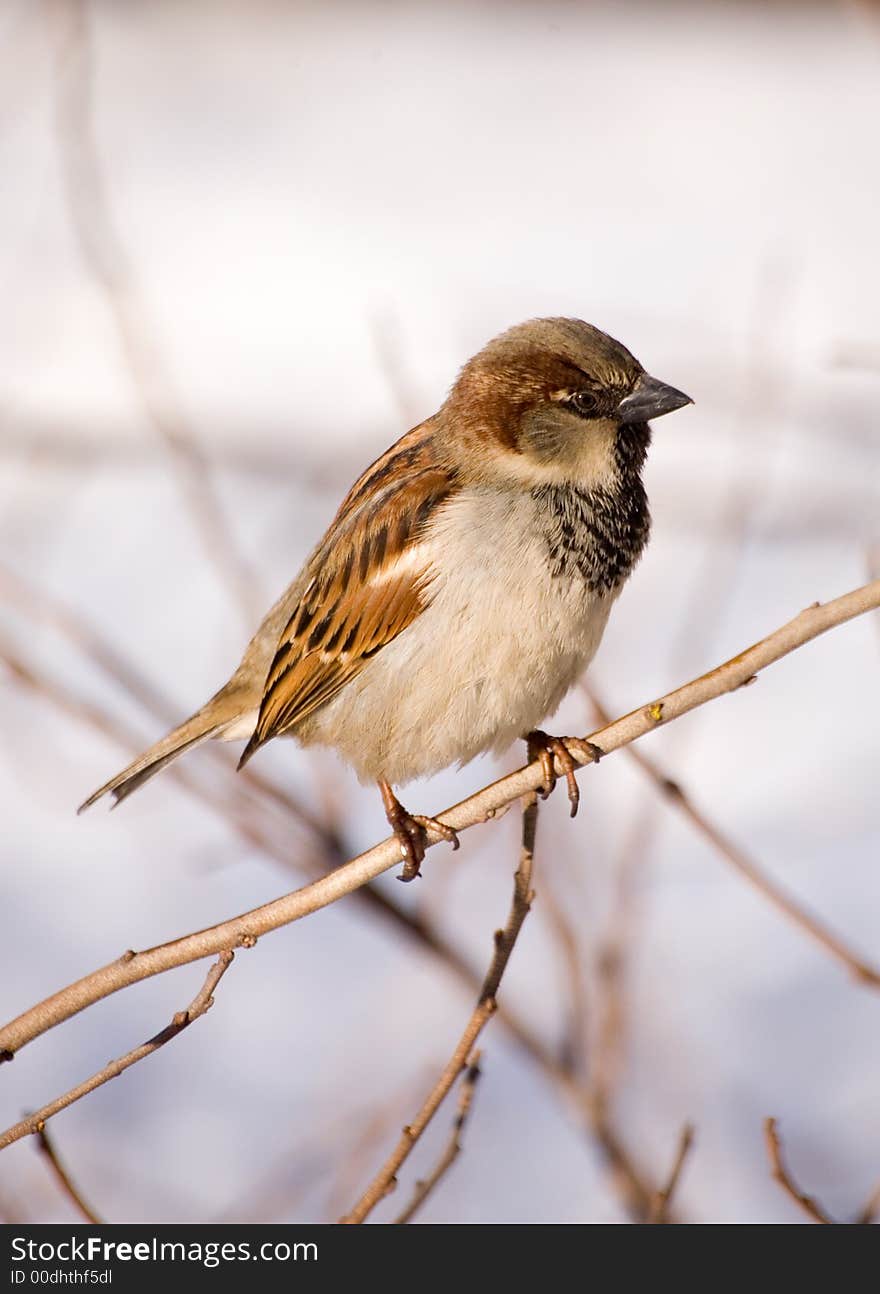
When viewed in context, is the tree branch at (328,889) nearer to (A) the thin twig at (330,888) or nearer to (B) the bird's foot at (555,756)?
(A) the thin twig at (330,888)

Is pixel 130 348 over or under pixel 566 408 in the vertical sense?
over

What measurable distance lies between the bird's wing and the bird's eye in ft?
0.81

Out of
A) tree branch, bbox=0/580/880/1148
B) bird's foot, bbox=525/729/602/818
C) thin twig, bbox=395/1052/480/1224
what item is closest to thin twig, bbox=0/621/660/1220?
bird's foot, bbox=525/729/602/818

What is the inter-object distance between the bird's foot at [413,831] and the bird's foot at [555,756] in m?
0.16

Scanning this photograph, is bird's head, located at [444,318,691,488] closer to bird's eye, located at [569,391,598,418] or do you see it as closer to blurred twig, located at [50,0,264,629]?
bird's eye, located at [569,391,598,418]

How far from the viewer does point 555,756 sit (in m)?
A: 2.52

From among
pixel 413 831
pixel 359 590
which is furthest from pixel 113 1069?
pixel 359 590

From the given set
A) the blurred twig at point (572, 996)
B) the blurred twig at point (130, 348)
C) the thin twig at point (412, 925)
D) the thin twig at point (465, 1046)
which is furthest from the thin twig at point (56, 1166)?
the blurred twig at point (130, 348)

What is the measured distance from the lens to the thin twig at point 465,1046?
1.78 m

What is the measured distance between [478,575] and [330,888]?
735 mm

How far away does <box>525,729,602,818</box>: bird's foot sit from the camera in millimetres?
2422

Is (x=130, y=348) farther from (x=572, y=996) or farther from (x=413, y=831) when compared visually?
(x=572, y=996)

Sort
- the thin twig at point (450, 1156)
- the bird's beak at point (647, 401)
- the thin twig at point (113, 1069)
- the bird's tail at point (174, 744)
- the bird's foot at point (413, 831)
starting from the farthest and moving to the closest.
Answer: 1. the bird's tail at point (174, 744)
2. the bird's beak at point (647, 401)
3. the bird's foot at point (413, 831)
4. the thin twig at point (450, 1156)
5. the thin twig at point (113, 1069)

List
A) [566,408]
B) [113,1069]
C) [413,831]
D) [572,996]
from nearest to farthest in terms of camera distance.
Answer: [113,1069]
[413,831]
[572,996]
[566,408]
